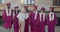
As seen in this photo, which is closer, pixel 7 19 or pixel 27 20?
pixel 27 20

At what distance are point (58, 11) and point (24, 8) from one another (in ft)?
14.5

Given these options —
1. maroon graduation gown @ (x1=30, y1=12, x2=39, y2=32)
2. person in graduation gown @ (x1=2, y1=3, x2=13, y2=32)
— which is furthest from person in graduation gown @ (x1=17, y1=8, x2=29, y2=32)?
person in graduation gown @ (x1=2, y1=3, x2=13, y2=32)

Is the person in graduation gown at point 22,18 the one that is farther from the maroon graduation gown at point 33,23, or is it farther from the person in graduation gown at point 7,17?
the person in graduation gown at point 7,17

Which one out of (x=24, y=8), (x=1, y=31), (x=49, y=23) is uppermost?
(x=24, y=8)

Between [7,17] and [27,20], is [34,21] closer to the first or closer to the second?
[27,20]

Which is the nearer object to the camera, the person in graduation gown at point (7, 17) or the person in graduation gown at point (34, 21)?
the person in graduation gown at point (34, 21)

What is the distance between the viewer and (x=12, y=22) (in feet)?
20.7

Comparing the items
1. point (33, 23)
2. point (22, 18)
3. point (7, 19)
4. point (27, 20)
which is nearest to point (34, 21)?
point (33, 23)

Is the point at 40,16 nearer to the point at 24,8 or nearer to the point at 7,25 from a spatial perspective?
the point at 24,8

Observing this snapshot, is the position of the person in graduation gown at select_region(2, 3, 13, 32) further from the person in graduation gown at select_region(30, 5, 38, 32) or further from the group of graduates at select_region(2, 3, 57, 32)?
the person in graduation gown at select_region(30, 5, 38, 32)

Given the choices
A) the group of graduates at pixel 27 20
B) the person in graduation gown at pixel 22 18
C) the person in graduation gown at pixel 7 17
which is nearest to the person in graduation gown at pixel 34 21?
the group of graduates at pixel 27 20

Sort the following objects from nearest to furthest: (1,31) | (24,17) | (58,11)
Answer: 1. (24,17)
2. (1,31)
3. (58,11)

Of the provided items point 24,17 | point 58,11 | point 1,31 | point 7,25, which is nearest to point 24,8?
point 24,17

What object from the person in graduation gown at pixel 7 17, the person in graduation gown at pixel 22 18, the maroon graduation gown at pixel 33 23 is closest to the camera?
the person in graduation gown at pixel 22 18
